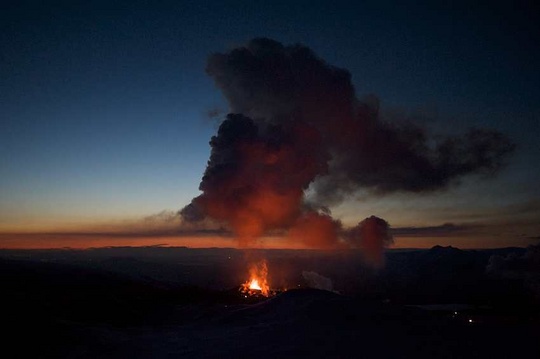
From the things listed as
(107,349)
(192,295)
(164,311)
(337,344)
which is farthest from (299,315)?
(192,295)

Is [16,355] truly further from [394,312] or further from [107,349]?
[394,312]

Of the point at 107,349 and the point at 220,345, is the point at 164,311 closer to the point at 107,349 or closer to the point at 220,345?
the point at 107,349

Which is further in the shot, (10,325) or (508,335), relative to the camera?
(10,325)

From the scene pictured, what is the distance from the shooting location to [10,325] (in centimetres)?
4097

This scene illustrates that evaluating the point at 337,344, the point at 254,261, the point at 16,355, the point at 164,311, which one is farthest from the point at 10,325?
the point at 254,261

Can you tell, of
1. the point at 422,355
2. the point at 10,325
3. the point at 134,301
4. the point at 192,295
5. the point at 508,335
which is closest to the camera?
the point at 422,355

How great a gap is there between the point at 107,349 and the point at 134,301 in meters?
39.4

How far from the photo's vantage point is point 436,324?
3819 cm

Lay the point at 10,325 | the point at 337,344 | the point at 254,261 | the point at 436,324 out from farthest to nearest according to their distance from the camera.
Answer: the point at 254,261
the point at 10,325
the point at 436,324
the point at 337,344

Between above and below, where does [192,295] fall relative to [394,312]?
below

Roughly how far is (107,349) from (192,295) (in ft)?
168

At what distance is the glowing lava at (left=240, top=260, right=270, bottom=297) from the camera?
99.2 meters

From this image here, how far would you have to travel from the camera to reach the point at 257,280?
10456cm

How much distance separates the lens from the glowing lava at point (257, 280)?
99250mm
